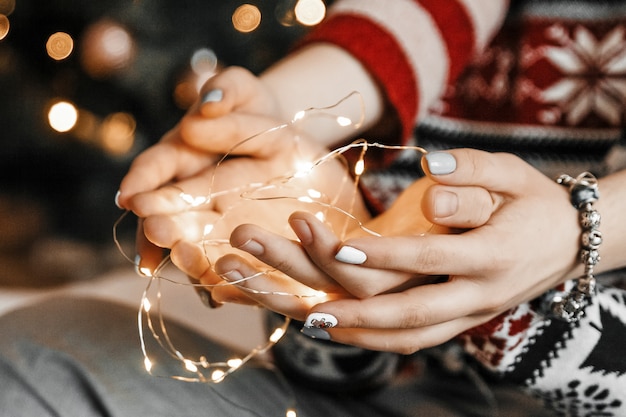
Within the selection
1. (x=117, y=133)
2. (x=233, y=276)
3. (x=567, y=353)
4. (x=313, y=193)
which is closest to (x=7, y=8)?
(x=117, y=133)

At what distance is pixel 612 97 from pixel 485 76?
0.63ft

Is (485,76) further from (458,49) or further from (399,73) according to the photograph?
(399,73)

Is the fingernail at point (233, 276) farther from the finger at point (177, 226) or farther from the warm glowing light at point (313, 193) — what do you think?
the warm glowing light at point (313, 193)

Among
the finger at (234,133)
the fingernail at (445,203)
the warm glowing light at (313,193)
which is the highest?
the fingernail at (445,203)

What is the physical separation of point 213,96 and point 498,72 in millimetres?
519

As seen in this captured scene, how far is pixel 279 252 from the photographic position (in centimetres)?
50

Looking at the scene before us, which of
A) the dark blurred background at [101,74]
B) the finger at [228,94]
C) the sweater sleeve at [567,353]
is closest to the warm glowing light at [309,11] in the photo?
the dark blurred background at [101,74]

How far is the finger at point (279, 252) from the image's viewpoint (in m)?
0.49

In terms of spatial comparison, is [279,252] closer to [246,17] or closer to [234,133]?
[234,133]

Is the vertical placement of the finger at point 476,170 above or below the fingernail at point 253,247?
above

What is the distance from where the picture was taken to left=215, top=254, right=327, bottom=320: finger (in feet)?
1.74

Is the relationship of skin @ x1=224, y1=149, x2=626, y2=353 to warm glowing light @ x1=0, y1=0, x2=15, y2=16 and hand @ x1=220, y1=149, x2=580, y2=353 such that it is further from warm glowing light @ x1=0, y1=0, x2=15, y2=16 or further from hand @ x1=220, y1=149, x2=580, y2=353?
warm glowing light @ x1=0, y1=0, x2=15, y2=16

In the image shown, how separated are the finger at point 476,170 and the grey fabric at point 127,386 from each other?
0.33 meters

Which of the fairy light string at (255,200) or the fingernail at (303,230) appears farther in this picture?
the fairy light string at (255,200)
